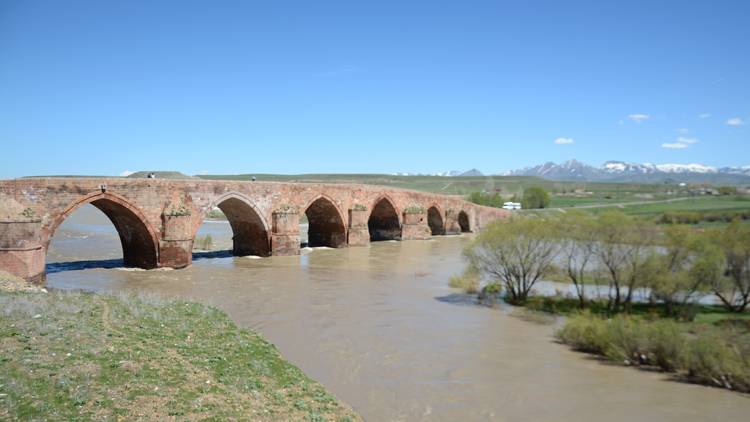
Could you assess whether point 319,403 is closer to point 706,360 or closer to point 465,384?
point 465,384

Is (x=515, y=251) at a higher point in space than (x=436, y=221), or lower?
higher

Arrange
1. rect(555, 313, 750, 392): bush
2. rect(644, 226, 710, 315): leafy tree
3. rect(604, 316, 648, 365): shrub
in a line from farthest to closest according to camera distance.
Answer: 1. rect(644, 226, 710, 315): leafy tree
2. rect(604, 316, 648, 365): shrub
3. rect(555, 313, 750, 392): bush

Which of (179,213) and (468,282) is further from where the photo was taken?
(179,213)

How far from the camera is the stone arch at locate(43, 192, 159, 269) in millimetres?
22859

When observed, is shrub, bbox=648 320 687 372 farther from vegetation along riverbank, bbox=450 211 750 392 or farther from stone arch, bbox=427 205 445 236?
stone arch, bbox=427 205 445 236

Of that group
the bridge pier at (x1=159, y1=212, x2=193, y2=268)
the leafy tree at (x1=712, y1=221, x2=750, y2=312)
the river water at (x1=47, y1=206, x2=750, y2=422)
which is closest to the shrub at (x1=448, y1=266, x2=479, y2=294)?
the river water at (x1=47, y1=206, x2=750, y2=422)

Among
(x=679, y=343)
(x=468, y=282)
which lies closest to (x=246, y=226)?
(x=468, y=282)

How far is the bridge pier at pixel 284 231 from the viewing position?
29.8 metres

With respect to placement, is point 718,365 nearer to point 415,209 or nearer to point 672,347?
point 672,347

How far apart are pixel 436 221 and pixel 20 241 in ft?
108

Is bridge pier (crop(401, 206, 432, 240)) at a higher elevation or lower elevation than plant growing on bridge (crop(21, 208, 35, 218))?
lower

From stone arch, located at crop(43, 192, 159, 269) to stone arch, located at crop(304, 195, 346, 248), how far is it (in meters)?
11.2

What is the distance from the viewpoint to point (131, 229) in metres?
24.8

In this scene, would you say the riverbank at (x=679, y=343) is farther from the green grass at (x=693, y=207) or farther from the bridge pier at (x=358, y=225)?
the green grass at (x=693, y=207)
